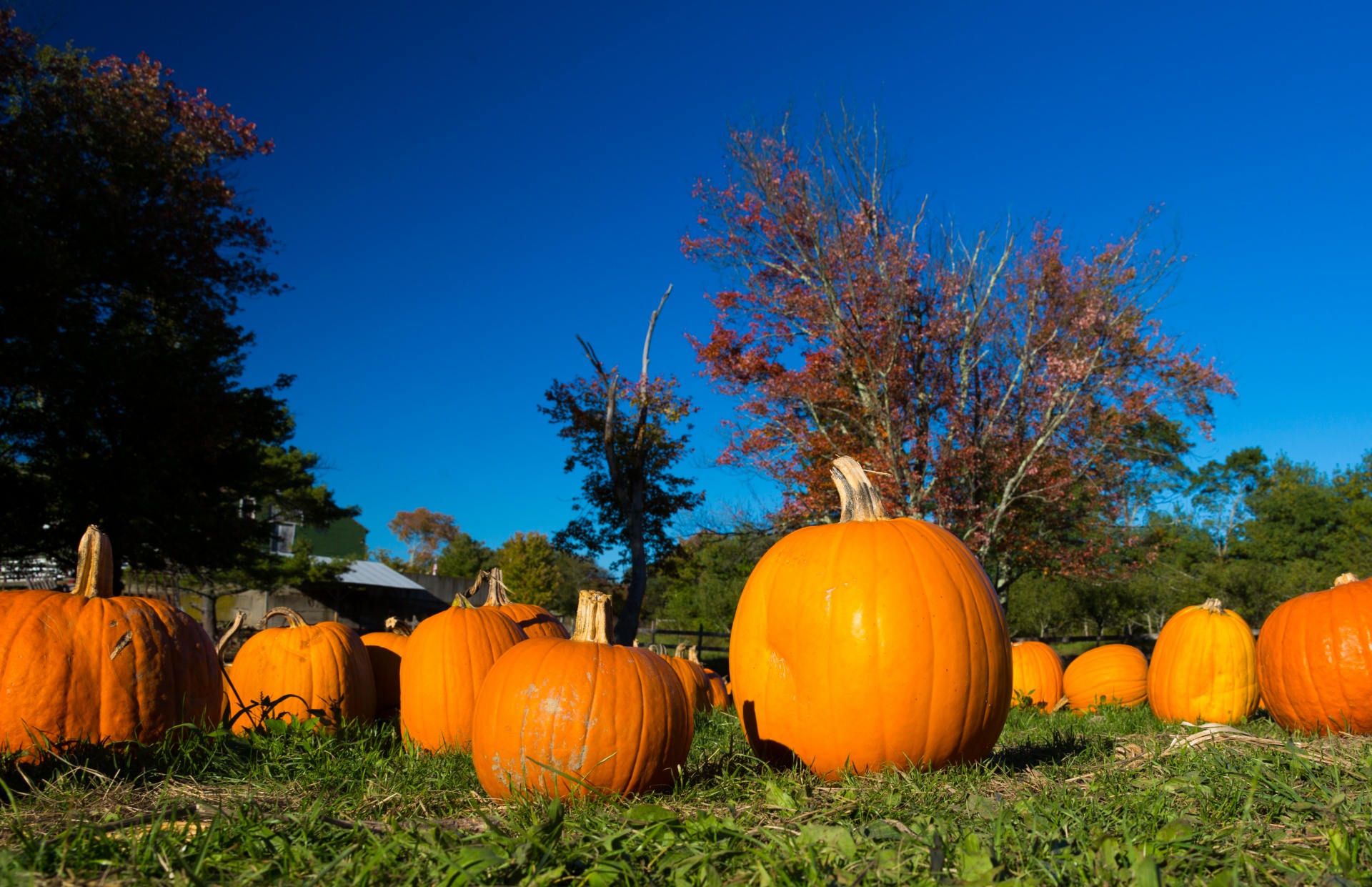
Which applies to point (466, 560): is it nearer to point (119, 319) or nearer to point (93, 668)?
point (119, 319)

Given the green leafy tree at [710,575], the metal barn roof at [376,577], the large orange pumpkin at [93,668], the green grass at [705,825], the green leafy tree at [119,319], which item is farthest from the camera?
the metal barn roof at [376,577]

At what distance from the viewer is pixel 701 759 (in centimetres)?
304

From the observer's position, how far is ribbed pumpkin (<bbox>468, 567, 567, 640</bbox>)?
430cm

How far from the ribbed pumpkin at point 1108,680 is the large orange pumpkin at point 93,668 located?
20.2 feet

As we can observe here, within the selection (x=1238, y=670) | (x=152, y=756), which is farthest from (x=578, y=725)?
(x=1238, y=670)

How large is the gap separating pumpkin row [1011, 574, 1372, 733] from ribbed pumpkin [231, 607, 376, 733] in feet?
14.3

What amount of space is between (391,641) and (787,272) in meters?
8.51

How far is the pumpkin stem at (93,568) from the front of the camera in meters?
3.35

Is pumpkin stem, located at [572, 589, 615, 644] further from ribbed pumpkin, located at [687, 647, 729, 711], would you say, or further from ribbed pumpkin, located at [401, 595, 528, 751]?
ribbed pumpkin, located at [687, 647, 729, 711]

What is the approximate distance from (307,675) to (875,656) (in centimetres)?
287

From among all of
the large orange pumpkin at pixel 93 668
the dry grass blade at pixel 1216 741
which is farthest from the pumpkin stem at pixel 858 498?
the large orange pumpkin at pixel 93 668

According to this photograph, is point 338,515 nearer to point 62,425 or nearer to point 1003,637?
point 62,425

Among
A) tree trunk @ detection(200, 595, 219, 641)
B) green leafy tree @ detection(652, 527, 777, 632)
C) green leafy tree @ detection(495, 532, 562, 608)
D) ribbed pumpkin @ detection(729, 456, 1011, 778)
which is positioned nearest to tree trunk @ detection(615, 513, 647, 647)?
green leafy tree @ detection(652, 527, 777, 632)

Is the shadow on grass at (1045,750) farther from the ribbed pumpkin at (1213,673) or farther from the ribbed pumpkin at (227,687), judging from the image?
the ribbed pumpkin at (227,687)
